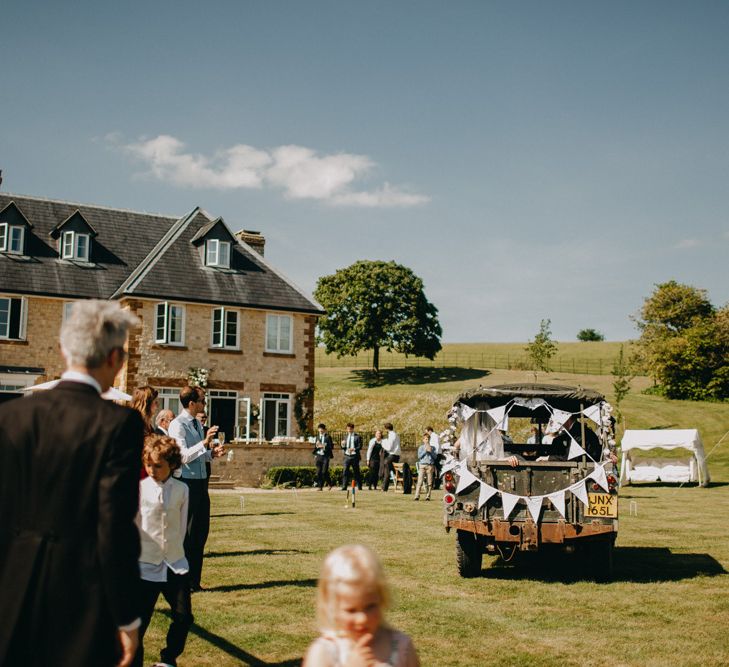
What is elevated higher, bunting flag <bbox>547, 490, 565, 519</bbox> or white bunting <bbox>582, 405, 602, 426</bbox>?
white bunting <bbox>582, 405, 602, 426</bbox>

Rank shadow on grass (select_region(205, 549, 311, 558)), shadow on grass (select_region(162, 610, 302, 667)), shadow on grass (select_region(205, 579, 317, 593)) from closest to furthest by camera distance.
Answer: shadow on grass (select_region(162, 610, 302, 667)) → shadow on grass (select_region(205, 579, 317, 593)) → shadow on grass (select_region(205, 549, 311, 558))

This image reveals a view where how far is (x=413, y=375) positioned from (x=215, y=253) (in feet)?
125

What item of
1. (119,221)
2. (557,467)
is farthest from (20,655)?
(119,221)

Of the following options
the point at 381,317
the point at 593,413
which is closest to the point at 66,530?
the point at 593,413

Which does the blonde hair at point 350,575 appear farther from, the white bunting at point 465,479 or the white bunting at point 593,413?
the white bunting at point 593,413

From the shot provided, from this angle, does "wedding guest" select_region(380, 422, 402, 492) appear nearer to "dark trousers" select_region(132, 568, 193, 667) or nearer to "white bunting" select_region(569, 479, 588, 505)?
"white bunting" select_region(569, 479, 588, 505)

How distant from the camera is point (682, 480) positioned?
33.2m

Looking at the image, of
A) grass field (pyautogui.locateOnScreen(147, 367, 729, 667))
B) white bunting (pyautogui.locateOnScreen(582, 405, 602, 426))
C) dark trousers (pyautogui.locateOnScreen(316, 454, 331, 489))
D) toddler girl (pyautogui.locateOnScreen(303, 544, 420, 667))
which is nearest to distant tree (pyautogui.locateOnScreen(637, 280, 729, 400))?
dark trousers (pyautogui.locateOnScreen(316, 454, 331, 489))

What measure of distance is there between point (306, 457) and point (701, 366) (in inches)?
1485

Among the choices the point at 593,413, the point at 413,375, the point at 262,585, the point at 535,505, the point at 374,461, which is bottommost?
the point at 262,585

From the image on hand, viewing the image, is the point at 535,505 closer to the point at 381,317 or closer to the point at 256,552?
the point at 256,552

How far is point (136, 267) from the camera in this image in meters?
38.4

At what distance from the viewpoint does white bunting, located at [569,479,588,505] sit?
34.7ft

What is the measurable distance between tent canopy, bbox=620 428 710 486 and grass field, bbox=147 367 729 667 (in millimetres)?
11552
